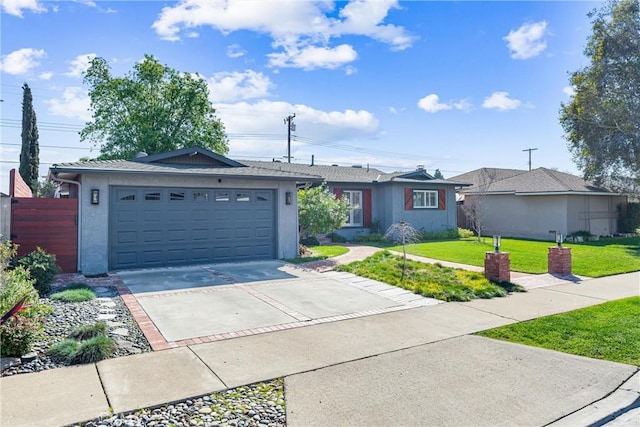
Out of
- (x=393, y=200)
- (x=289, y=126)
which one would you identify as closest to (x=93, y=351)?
(x=393, y=200)

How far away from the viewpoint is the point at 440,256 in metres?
13.9

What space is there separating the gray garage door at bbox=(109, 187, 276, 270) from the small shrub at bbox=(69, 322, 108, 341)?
548cm

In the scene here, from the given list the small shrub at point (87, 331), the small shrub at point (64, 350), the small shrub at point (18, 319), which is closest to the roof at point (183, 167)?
the small shrub at point (18, 319)

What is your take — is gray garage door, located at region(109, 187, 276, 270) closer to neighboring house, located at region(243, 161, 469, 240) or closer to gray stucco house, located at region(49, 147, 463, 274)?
gray stucco house, located at region(49, 147, 463, 274)

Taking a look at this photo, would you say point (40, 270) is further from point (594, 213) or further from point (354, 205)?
point (594, 213)

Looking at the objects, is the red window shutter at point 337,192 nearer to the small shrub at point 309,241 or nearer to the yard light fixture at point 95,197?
the small shrub at point 309,241

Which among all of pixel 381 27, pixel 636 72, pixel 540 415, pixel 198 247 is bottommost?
pixel 540 415

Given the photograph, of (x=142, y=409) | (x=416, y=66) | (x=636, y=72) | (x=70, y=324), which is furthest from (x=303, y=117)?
(x=142, y=409)

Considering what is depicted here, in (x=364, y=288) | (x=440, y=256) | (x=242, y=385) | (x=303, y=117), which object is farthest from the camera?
(x=303, y=117)

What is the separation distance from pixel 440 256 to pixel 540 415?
10588 mm

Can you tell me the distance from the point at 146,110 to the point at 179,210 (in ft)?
54.3

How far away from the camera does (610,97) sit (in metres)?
20.8

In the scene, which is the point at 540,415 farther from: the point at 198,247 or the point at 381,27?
the point at 381,27

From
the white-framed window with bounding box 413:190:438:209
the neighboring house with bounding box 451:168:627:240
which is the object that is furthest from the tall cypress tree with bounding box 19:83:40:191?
the neighboring house with bounding box 451:168:627:240
